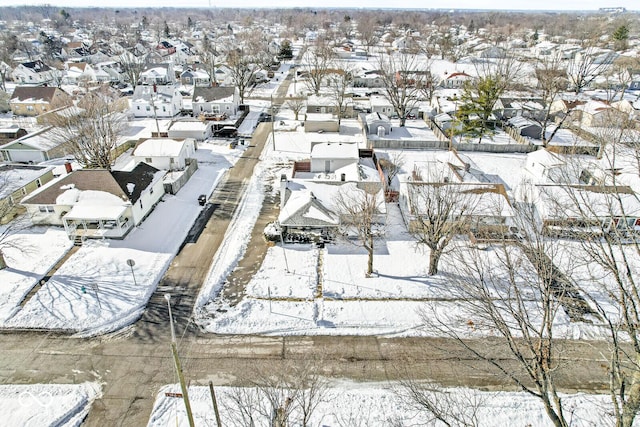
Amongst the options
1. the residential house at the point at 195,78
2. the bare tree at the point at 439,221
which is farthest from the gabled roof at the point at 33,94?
the bare tree at the point at 439,221

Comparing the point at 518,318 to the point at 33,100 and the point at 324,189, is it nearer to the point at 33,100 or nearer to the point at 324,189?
the point at 324,189

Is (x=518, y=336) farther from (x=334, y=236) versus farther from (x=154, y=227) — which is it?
(x=154, y=227)

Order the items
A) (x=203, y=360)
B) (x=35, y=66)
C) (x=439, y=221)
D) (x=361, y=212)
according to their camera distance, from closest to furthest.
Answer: (x=203, y=360), (x=439, y=221), (x=361, y=212), (x=35, y=66)

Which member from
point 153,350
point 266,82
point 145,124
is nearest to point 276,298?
point 153,350

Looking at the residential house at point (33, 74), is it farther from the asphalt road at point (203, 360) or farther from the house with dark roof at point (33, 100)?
the asphalt road at point (203, 360)

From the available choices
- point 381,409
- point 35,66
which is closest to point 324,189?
point 381,409
